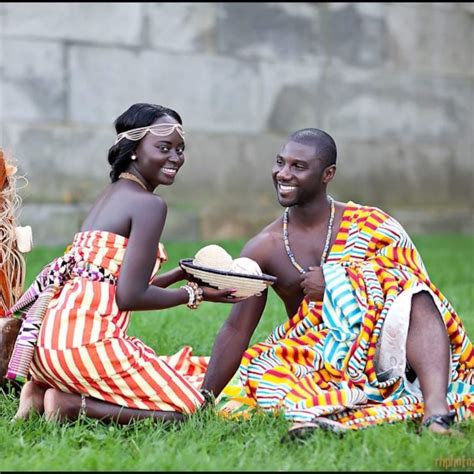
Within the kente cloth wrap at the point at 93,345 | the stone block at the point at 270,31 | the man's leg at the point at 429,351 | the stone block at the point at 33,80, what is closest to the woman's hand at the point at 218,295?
the kente cloth wrap at the point at 93,345

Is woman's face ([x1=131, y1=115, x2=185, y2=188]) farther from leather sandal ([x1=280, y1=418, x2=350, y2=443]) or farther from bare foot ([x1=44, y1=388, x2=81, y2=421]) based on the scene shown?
leather sandal ([x1=280, y1=418, x2=350, y2=443])

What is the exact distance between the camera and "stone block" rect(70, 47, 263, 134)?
10.6 meters

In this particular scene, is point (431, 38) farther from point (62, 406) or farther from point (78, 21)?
point (62, 406)

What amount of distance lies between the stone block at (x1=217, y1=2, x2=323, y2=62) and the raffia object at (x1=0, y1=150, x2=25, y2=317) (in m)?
6.39

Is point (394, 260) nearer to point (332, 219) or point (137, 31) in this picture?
point (332, 219)

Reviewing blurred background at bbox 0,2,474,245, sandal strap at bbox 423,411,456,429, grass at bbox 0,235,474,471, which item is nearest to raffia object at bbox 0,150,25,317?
grass at bbox 0,235,474,471

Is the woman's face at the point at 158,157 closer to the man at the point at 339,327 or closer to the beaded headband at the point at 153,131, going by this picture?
the beaded headband at the point at 153,131

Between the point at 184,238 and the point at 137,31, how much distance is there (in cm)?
236

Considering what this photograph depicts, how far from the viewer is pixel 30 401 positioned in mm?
4543

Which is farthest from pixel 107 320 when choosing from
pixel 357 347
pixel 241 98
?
pixel 241 98

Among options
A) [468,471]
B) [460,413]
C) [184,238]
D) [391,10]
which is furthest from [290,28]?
[468,471]

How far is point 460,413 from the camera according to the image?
450 centimetres

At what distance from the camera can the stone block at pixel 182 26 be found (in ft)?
35.6

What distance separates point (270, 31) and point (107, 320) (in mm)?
7666
